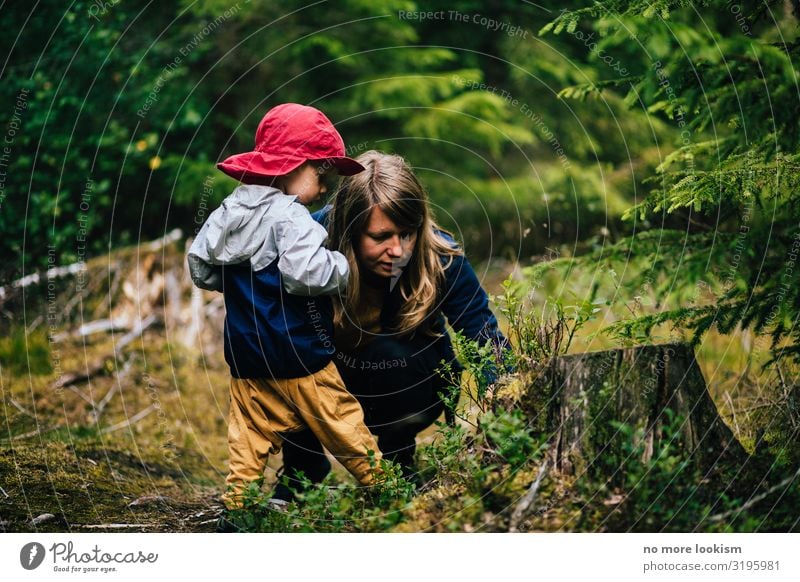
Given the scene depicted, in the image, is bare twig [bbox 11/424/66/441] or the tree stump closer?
Answer: the tree stump

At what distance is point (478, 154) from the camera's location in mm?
7059

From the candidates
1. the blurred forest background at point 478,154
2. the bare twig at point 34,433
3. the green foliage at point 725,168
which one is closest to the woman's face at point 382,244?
the blurred forest background at point 478,154

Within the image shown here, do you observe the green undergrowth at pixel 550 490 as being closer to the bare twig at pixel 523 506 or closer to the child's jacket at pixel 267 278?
the bare twig at pixel 523 506

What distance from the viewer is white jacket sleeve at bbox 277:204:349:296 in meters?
2.85

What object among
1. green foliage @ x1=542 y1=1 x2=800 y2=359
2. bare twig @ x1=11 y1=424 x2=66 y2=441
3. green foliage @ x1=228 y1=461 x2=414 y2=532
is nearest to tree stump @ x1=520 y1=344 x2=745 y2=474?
green foliage @ x1=542 y1=1 x2=800 y2=359

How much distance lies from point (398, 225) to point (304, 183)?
47cm

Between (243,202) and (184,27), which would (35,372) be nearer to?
(243,202)

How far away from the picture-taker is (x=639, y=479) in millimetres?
2643

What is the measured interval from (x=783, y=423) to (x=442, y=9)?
6979 millimetres

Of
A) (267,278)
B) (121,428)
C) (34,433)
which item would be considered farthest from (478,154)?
(34,433)

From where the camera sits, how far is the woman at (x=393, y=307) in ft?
11.0

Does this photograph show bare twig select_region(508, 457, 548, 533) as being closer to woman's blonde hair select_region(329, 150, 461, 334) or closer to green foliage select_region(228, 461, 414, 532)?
green foliage select_region(228, 461, 414, 532)

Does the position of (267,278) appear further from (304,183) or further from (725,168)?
(725,168)
